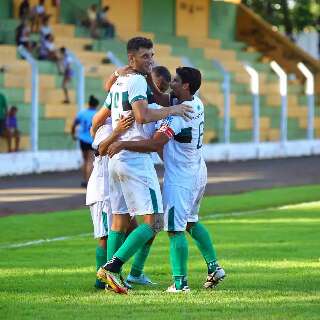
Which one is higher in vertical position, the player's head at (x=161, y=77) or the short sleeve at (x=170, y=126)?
the player's head at (x=161, y=77)

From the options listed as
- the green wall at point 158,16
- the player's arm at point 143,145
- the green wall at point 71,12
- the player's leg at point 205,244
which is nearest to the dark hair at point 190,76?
the player's arm at point 143,145

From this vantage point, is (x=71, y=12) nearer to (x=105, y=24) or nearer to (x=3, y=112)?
(x=105, y=24)

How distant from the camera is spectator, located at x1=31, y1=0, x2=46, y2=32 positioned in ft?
122

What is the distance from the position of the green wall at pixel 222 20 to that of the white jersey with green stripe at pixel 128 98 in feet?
127

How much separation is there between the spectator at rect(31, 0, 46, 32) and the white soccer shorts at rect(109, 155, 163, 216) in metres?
26.2

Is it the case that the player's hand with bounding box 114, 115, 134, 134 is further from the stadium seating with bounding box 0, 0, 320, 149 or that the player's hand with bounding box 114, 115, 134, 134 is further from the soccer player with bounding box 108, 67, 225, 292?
the stadium seating with bounding box 0, 0, 320, 149

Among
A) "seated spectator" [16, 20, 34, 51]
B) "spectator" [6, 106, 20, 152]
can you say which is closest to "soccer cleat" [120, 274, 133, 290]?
"spectator" [6, 106, 20, 152]

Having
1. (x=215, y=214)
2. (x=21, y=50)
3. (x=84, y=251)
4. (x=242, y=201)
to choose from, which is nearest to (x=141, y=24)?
(x=21, y=50)

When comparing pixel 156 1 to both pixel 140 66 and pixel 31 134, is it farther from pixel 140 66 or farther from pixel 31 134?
pixel 140 66

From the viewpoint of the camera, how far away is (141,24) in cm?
4541

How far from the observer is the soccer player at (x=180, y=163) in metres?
11.0

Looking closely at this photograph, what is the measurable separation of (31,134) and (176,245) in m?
19.3

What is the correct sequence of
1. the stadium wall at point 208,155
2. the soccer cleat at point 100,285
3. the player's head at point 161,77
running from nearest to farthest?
the soccer cleat at point 100,285
the player's head at point 161,77
the stadium wall at point 208,155

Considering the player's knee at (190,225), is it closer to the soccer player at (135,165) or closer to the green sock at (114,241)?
the soccer player at (135,165)
